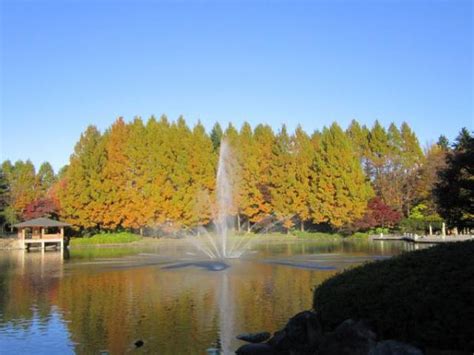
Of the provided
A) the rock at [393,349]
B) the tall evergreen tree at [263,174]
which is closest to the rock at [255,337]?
the rock at [393,349]

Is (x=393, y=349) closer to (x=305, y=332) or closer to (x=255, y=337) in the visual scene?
(x=305, y=332)

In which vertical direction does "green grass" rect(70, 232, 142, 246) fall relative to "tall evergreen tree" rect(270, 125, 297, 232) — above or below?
below

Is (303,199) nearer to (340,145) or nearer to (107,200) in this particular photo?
(340,145)

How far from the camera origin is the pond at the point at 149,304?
10.6m

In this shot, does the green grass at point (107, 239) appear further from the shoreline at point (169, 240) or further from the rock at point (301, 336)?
the rock at point (301, 336)

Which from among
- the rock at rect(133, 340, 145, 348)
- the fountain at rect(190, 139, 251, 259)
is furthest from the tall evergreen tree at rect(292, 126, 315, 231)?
the rock at rect(133, 340, 145, 348)

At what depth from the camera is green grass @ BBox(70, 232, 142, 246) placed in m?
43.6

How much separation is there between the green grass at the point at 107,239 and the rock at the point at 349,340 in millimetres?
38896

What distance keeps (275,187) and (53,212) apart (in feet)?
76.6

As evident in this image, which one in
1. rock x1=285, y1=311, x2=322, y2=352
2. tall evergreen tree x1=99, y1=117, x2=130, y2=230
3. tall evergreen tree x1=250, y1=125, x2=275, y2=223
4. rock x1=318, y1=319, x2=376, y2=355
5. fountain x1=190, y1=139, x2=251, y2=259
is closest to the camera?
rock x1=318, y1=319, x2=376, y2=355

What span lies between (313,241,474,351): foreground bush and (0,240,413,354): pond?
2748 millimetres

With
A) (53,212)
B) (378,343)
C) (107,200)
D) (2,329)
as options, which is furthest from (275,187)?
(378,343)

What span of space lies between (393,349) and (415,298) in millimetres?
975

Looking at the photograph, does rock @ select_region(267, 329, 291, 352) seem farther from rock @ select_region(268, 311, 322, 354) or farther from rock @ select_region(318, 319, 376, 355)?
rock @ select_region(318, 319, 376, 355)
